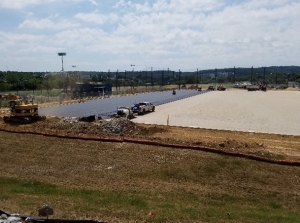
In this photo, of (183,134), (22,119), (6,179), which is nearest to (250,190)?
(6,179)

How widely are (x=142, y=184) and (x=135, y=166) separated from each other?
293 cm

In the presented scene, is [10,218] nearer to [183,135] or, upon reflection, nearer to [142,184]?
[142,184]

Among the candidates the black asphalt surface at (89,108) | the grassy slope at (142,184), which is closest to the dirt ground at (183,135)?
the grassy slope at (142,184)

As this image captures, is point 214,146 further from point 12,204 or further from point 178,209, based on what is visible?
point 12,204

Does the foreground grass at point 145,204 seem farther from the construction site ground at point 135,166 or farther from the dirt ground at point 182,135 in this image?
the dirt ground at point 182,135

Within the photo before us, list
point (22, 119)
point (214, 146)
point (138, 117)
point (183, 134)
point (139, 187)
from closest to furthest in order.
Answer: point (139, 187) < point (214, 146) < point (183, 134) < point (22, 119) < point (138, 117)

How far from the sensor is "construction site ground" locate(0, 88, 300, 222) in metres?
15.4

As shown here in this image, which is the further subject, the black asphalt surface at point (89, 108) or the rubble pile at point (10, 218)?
the black asphalt surface at point (89, 108)

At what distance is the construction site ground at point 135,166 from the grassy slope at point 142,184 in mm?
42

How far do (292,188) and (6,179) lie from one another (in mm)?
12724

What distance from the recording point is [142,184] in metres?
16.0

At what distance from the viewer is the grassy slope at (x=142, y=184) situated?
39.1 feet

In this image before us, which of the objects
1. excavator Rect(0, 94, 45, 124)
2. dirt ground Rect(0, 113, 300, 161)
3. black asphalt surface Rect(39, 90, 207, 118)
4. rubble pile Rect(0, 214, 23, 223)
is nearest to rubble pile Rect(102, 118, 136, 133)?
dirt ground Rect(0, 113, 300, 161)

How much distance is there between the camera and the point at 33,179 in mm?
16406
